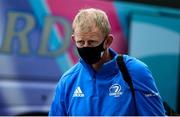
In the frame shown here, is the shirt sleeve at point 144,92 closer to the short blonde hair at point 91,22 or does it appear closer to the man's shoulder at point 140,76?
the man's shoulder at point 140,76

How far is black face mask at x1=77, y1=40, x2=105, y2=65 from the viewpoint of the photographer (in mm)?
2449

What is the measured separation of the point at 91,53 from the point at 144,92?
32cm

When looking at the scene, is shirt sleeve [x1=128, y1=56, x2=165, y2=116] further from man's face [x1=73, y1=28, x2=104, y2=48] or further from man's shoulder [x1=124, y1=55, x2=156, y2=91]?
man's face [x1=73, y1=28, x2=104, y2=48]

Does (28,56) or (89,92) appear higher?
(89,92)

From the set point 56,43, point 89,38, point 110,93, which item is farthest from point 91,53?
point 56,43

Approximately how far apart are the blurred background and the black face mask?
311cm

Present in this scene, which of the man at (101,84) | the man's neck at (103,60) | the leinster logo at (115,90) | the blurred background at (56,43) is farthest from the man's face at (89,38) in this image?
the blurred background at (56,43)

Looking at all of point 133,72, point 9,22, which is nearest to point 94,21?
point 133,72

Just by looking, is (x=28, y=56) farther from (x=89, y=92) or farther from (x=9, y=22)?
(x=89, y=92)

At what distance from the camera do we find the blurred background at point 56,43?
5.56 m

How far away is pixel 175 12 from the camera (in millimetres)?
6488

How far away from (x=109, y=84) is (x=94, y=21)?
319 mm

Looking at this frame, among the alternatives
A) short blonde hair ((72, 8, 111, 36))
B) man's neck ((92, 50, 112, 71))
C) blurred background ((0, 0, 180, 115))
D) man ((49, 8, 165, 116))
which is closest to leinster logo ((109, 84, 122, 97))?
man ((49, 8, 165, 116))

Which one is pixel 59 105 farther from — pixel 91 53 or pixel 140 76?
pixel 140 76
